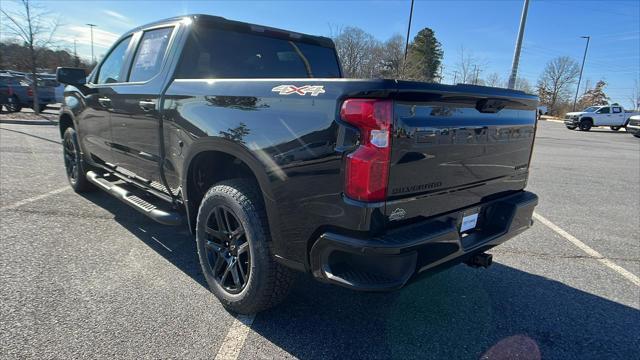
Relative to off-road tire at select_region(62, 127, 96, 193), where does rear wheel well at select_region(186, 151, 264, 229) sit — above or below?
above

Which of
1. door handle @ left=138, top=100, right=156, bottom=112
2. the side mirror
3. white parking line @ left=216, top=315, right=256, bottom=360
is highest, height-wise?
the side mirror

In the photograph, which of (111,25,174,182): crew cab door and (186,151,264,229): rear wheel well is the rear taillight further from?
(111,25,174,182): crew cab door

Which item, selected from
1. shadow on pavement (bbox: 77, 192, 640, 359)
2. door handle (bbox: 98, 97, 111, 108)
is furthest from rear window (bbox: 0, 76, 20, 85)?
shadow on pavement (bbox: 77, 192, 640, 359)

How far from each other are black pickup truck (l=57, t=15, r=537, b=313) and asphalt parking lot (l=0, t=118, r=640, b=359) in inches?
13.5

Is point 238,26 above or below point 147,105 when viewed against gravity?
above

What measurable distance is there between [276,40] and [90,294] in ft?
8.83

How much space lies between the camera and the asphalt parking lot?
7.95ft

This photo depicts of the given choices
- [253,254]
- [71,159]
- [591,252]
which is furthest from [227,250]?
[71,159]

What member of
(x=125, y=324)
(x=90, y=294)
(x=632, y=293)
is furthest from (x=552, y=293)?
(x=90, y=294)

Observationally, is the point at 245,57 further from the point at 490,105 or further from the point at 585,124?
the point at 585,124

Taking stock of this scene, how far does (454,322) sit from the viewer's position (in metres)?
2.75

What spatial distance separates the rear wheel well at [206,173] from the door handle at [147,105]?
694 mm

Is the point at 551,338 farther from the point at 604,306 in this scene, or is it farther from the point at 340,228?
the point at 340,228

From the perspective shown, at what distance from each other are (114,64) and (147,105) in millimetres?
1443
